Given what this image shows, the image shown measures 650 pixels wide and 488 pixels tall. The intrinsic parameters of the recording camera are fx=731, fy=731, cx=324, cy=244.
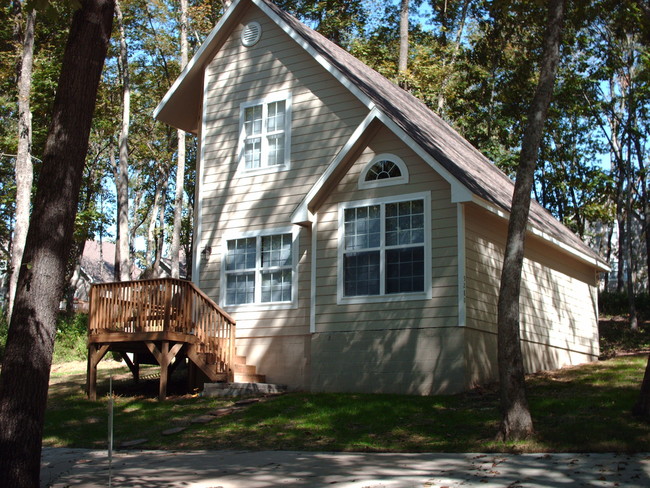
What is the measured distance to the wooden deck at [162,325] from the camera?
14703mm

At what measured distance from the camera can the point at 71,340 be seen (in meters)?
29.3

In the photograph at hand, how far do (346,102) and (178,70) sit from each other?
2224cm

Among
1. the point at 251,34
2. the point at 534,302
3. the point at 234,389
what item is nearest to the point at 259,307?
the point at 234,389

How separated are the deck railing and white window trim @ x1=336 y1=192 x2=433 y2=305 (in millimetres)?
2665

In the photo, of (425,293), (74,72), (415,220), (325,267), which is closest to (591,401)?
(425,293)

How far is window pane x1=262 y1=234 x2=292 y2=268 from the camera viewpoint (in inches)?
628

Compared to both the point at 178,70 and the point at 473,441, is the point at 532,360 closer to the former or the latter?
the point at 473,441

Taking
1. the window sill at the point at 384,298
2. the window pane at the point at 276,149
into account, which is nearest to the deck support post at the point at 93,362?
the window sill at the point at 384,298

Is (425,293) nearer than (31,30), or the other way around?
(425,293)

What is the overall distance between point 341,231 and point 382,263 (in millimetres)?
1195

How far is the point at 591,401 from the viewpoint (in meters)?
11.5

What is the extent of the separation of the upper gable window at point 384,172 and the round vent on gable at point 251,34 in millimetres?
4697

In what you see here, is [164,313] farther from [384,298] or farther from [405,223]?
[405,223]

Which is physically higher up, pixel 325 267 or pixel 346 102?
pixel 346 102
